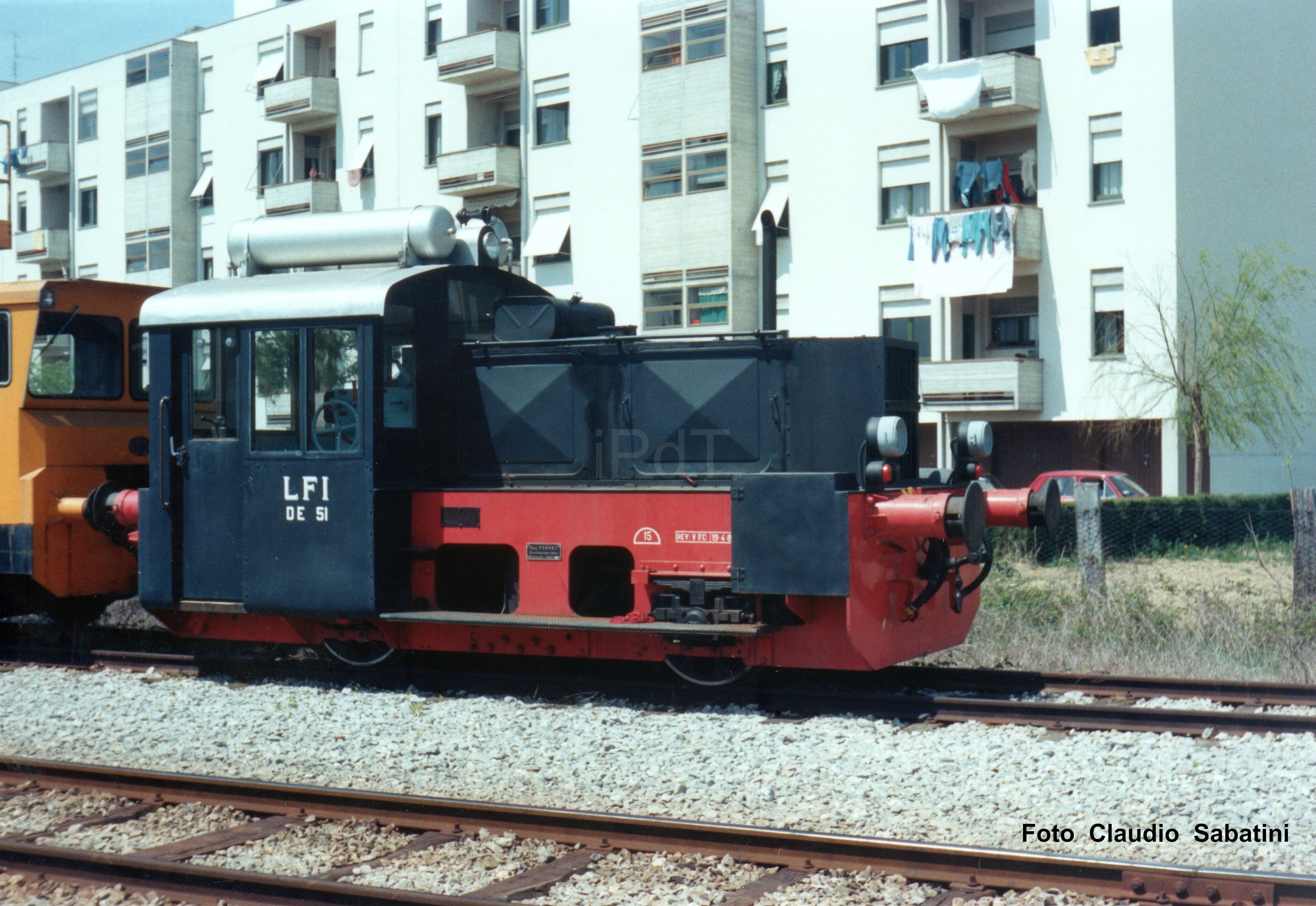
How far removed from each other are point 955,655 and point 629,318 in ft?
67.8

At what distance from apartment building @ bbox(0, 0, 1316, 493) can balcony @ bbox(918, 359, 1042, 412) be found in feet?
0.20

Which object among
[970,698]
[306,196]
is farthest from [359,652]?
[306,196]

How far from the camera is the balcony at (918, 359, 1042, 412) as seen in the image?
Answer: 25969 millimetres

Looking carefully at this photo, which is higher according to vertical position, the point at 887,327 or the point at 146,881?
the point at 887,327

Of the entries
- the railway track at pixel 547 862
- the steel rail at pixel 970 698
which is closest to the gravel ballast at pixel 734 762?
the steel rail at pixel 970 698

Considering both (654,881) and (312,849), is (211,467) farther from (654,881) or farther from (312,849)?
(654,881)

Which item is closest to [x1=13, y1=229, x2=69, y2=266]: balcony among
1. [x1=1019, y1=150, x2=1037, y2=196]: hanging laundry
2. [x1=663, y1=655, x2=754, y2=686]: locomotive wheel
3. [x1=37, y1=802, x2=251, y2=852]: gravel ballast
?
[x1=1019, y1=150, x2=1037, y2=196]: hanging laundry

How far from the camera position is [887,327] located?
27.8 meters

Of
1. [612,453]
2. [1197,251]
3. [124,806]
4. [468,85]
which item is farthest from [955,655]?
[468,85]

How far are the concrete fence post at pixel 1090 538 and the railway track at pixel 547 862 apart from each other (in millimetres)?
8084

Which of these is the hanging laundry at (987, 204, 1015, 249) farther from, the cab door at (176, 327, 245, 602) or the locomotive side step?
the cab door at (176, 327, 245, 602)

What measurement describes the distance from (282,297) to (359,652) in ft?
8.87

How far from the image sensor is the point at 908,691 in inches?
343

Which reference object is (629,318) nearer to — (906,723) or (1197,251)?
(1197,251)
